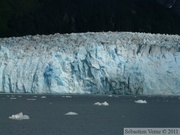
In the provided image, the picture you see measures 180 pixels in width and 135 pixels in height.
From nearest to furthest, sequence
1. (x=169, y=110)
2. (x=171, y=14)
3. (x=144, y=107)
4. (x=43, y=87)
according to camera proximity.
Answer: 1. (x=169, y=110)
2. (x=144, y=107)
3. (x=43, y=87)
4. (x=171, y=14)

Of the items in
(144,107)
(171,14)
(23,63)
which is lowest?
(144,107)

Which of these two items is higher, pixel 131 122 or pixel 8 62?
pixel 8 62

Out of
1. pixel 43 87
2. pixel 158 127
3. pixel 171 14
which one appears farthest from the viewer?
pixel 171 14

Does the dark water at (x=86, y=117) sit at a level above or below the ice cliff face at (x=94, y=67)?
below

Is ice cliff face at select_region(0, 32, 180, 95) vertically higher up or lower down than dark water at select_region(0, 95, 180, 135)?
higher up

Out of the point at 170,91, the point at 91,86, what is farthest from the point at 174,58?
the point at 91,86

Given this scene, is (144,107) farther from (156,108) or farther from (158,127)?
(158,127)
